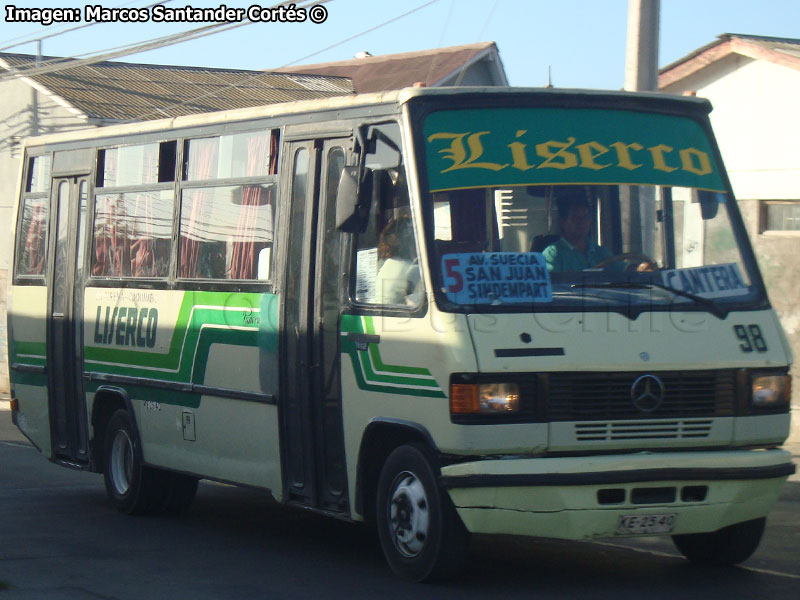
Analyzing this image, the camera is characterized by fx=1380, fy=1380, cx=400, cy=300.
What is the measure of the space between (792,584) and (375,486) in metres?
2.31

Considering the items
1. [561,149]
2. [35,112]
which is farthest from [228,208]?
[35,112]

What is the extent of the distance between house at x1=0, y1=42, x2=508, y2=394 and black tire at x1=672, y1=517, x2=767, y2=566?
52.6 ft

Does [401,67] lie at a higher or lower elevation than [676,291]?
higher

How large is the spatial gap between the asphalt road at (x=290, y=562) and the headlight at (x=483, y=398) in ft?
3.19

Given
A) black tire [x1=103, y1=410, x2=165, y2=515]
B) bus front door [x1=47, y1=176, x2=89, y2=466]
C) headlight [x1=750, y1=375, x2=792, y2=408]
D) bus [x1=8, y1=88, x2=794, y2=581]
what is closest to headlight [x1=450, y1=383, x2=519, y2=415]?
bus [x1=8, y1=88, x2=794, y2=581]

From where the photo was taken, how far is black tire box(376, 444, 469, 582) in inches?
276

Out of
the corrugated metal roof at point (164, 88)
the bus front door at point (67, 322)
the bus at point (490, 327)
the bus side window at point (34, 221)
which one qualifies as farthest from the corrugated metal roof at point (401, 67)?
the bus at point (490, 327)

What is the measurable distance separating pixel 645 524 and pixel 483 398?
108cm

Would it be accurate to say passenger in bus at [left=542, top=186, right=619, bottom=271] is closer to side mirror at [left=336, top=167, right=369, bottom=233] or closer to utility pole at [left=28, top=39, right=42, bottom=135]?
side mirror at [left=336, top=167, right=369, bottom=233]

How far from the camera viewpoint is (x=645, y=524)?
22.9ft

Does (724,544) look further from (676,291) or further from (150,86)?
(150,86)

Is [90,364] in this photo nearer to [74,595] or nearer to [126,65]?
[74,595]

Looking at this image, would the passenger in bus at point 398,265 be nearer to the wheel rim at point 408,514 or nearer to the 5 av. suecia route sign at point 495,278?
the 5 av. suecia route sign at point 495,278

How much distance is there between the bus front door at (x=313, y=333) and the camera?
7.95m
